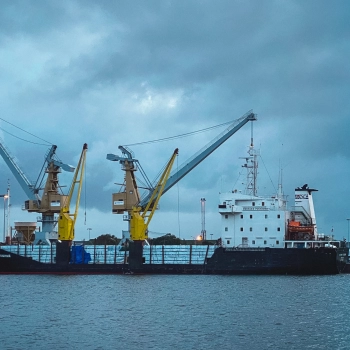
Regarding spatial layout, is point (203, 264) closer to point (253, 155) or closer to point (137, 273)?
point (137, 273)

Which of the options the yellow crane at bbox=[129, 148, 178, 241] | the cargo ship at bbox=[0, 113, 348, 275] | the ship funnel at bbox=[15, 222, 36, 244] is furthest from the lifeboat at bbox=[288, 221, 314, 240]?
the ship funnel at bbox=[15, 222, 36, 244]

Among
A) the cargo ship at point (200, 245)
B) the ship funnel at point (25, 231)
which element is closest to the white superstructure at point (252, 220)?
the cargo ship at point (200, 245)

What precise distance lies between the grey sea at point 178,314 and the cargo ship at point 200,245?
2312 millimetres

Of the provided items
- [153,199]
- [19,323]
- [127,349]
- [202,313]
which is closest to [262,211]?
[153,199]

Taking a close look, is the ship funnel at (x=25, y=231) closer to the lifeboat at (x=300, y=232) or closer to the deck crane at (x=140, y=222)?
the deck crane at (x=140, y=222)

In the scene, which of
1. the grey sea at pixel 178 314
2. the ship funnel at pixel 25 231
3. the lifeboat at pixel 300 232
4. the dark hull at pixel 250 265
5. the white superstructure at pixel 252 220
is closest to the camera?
the grey sea at pixel 178 314

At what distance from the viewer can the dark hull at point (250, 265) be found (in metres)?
58.8

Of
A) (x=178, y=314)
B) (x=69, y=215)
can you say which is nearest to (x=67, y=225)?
(x=69, y=215)

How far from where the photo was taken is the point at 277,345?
2900 cm

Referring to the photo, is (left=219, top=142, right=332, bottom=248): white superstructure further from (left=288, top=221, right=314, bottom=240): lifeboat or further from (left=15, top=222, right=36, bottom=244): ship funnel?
(left=15, top=222, right=36, bottom=244): ship funnel

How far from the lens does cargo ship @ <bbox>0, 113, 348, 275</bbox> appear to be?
59.6m

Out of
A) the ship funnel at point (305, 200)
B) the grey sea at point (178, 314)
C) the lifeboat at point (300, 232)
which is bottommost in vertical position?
the grey sea at point (178, 314)

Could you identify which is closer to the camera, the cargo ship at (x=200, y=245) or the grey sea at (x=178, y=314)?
the grey sea at (x=178, y=314)

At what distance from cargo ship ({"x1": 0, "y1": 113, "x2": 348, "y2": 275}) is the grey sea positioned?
2.31 meters
